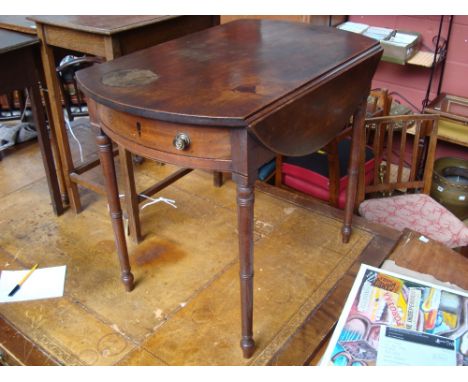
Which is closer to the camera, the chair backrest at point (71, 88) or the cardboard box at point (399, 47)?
the chair backrest at point (71, 88)

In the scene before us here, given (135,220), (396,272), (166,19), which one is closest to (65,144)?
(135,220)

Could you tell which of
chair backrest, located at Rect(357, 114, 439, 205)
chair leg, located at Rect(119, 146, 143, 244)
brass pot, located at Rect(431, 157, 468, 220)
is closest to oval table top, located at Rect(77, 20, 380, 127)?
chair leg, located at Rect(119, 146, 143, 244)

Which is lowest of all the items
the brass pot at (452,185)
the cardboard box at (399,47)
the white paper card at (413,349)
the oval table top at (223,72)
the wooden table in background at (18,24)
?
the brass pot at (452,185)

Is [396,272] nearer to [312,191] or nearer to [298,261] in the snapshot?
[298,261]

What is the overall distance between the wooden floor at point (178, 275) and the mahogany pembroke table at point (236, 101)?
0.13 meters

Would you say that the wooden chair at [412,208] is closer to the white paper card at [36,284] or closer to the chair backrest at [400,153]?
the chair backrest at [400,153]

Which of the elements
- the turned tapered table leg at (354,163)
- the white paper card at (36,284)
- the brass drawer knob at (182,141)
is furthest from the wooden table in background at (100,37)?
the turned tapered table leg at (354,163)

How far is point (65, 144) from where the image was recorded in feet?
6.54

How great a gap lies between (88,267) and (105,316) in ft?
0.90

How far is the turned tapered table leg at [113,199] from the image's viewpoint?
145cm

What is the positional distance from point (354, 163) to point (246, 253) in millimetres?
701

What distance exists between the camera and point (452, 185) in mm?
2744

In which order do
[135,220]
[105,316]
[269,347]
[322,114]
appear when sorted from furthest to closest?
1. [135,220]
2. [105,316]
3. [269,347]
4. [322,114]

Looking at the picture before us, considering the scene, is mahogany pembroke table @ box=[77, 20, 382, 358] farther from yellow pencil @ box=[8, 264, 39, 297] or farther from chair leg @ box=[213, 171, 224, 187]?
chair leg @ box=[213, 171, 224, 187]
